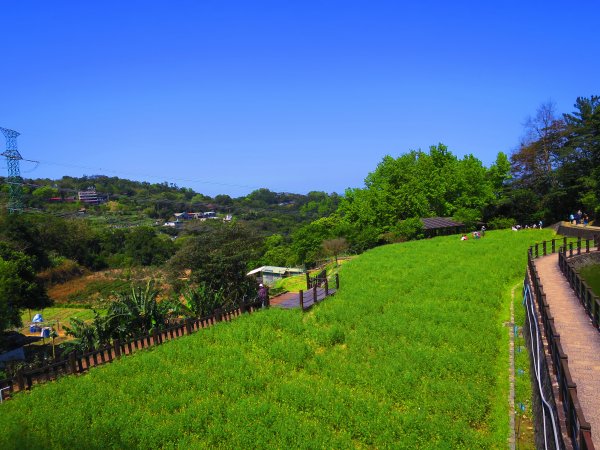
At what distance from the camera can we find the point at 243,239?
72.1 feet

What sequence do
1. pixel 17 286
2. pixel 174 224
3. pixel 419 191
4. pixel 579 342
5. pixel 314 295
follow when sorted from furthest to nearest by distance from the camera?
1. pixel 174 224
2. pixel 419 191
3. pixel 17 286
4. pixel 314 295
5. pixel 579 342

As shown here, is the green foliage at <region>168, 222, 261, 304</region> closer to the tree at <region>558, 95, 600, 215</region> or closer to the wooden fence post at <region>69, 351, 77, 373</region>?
the wooden fence post at <region>69, 351, 77, 373</region>

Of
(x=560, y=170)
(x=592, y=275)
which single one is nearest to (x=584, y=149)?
(x=560, y=170)

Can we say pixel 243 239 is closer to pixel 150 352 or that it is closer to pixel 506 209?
pixel 150 352

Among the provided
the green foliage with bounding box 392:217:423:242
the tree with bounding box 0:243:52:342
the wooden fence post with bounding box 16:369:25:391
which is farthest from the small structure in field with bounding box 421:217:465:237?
the wooden fence post with bounding box 16:369:25:391

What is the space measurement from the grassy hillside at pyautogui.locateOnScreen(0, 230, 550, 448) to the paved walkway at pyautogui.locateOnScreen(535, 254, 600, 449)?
4.90 feet

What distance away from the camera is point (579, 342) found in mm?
11109

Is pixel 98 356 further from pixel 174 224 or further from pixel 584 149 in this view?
pixel 174 224

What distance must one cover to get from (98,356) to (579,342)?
44.9 ft

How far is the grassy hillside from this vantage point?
8.41m

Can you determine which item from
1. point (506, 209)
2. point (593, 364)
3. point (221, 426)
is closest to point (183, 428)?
point (221, 426)

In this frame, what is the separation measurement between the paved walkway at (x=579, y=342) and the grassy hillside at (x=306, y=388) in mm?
1494

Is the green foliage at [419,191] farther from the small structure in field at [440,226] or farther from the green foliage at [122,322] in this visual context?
the green foliage at [122,322]

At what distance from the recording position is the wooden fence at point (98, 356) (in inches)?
468
